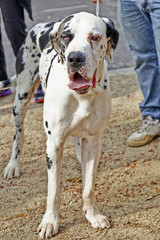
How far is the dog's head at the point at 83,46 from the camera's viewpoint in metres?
2.63

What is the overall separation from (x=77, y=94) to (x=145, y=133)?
200 cm

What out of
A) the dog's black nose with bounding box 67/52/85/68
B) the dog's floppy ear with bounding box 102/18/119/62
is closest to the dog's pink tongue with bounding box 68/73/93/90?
the dog's black nose with bounding box 67/52/85/68

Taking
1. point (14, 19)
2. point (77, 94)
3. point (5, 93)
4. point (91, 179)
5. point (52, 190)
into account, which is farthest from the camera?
point (5, 93)

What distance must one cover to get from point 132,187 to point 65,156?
101 cm

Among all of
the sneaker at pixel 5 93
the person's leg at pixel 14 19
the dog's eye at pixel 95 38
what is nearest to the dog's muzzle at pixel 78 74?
the dog's eye at pixel 95 38

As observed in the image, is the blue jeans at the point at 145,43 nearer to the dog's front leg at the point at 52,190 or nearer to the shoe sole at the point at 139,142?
the shoe sole at the point at 139,142

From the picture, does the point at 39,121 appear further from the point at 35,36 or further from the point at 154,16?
the point at 154,16

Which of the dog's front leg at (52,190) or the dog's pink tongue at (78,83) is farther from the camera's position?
the dog's front leg at (52,190)

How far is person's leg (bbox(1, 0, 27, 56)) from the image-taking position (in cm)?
536

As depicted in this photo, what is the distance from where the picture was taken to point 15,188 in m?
4.05

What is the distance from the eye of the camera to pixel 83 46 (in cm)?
265

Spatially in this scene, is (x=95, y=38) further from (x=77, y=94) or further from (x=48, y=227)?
(x=48, y=227)

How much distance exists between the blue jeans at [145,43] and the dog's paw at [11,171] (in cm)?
176

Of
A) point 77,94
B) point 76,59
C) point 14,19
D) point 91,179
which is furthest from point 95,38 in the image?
point 14,19
